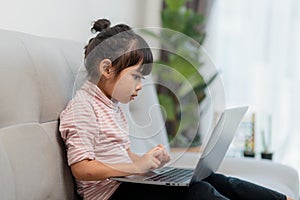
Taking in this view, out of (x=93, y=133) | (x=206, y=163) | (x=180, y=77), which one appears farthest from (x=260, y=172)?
(x=93, y=133)

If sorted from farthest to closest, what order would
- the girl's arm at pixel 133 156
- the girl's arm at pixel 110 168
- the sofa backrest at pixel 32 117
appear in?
the girl's arm at pixel 133 156
the girl's arm at pixel 110 168
the sofa backrest at pixel 32 117

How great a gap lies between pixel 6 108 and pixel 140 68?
0.35 metres

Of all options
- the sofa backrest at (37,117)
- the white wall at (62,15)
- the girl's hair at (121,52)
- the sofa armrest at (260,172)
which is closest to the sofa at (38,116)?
the sofa backrest at (37,117)

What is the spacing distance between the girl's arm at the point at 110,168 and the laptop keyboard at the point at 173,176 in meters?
0.04

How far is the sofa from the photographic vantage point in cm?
107

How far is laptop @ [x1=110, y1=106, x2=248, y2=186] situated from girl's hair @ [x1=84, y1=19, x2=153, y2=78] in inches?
10.1

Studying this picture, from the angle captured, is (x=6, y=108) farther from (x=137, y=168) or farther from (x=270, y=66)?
(x=270, y=66)

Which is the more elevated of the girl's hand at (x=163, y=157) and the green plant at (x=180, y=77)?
the green plant at (x=180, y=77)

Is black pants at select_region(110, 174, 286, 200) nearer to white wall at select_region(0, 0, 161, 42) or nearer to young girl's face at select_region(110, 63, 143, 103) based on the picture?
young girl's face at select_region(110, 63, 143, 103)

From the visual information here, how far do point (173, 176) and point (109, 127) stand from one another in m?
0.23

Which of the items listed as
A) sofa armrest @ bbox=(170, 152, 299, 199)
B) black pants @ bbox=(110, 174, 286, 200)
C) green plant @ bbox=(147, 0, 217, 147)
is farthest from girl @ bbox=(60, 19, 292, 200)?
sofa armrest @ bbox=(170, 152, 299, 199)

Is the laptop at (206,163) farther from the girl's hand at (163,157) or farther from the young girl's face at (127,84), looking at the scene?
the young girl's face at (127,84)

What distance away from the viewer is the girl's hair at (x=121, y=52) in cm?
120

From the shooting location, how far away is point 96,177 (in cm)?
120
